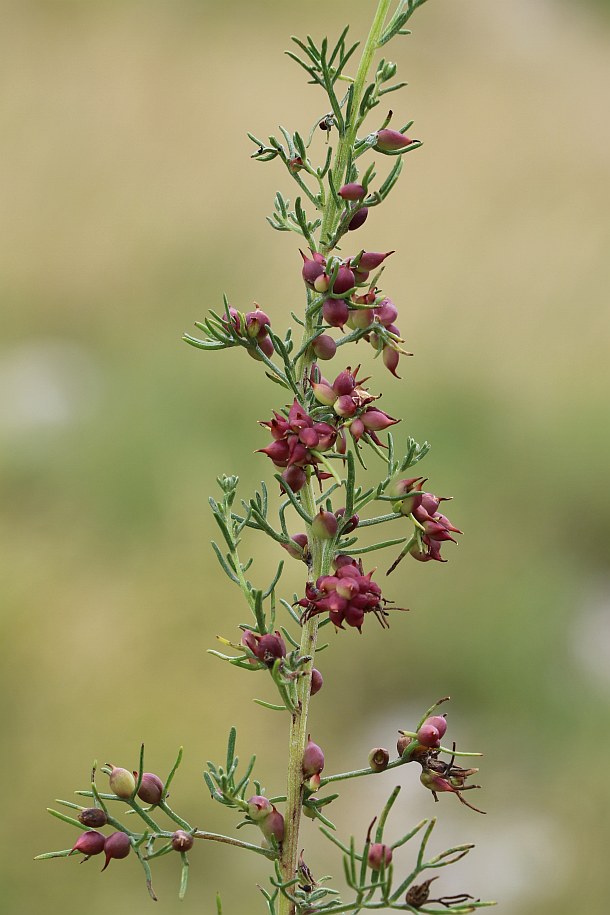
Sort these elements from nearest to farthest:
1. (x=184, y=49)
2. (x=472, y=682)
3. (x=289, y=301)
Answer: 1. (x=472, y=682)
2. (x=289, y=301)
3. (x=184, y=49)

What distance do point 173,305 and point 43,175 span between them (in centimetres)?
116

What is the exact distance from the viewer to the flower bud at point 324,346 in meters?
0.63

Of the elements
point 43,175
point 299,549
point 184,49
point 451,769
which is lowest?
point 451,769

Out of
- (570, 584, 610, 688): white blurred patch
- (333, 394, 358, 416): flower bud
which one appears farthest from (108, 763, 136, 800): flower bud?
(570, 584, 610, 688): white blurred patch

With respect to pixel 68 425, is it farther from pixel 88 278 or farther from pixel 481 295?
pixel 481 295

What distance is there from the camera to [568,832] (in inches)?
91.0

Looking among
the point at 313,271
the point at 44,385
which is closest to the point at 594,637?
the point at 44,385

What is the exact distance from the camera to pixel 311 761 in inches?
25.3

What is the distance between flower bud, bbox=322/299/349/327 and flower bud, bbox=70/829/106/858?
34 cm

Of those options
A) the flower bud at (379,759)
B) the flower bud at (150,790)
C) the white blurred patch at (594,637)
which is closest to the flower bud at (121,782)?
the flower bud at (150,790)

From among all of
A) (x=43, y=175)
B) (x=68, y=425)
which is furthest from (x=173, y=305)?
(x=43, y=175)

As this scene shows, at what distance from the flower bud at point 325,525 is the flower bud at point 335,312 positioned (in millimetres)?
116

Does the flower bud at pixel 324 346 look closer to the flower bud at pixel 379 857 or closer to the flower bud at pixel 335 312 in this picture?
the flower bud at pixel 335 312

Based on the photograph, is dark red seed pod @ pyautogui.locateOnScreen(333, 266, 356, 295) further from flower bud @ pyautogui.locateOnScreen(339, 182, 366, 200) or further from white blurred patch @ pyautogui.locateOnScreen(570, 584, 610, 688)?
white blurred patch @ pyautogui.locateOnScreen(570, 584, 610, 688)
